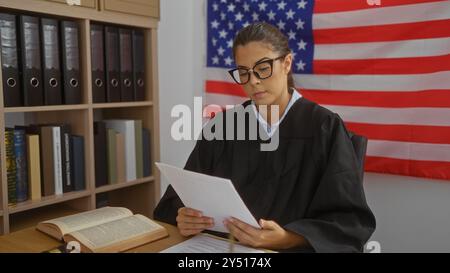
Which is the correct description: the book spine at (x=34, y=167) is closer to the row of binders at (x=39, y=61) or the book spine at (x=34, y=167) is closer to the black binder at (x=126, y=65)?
the row of binders at (x=39, y=61)

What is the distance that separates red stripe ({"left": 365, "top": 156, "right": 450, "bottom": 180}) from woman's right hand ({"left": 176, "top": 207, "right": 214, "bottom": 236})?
49.5 inches

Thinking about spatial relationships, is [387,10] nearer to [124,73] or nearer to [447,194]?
[447,194]

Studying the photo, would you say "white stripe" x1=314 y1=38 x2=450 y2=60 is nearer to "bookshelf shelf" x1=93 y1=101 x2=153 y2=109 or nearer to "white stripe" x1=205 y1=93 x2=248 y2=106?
"white stripe" x1=205 y1=93 x2=248 y2=106

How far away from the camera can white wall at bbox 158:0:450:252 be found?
2.04 metres

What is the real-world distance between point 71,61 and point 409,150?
66.4 inches

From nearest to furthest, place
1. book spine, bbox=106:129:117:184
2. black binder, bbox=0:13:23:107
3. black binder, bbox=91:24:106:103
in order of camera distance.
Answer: black binder, bbox=0:13:23:107
black binder, bbox=91:24:106:103
book spine, bbox=106:129:117:184

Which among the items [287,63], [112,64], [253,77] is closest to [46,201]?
[112,64]

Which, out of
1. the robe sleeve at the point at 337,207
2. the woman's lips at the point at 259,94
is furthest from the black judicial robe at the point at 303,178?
the woman's lips at the point at 259,94

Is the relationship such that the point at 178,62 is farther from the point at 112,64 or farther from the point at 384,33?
the point at 384,33

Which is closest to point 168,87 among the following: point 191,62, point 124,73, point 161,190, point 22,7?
point 191,62

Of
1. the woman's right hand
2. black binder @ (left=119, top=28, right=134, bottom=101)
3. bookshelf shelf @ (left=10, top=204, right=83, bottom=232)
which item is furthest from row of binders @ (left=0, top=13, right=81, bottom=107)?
the woman's right hand

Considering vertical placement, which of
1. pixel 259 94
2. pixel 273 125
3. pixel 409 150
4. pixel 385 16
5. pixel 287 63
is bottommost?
pixel 409 150

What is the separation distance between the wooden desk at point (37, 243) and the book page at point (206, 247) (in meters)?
0.04

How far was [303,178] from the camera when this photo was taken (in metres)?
1.36
